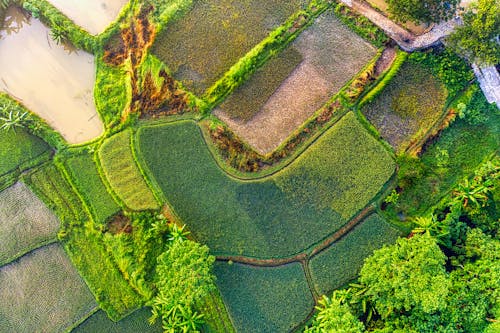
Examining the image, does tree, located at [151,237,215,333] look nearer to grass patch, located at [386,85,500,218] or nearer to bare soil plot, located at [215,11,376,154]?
bare soil plot, located at [215,11,376,154]

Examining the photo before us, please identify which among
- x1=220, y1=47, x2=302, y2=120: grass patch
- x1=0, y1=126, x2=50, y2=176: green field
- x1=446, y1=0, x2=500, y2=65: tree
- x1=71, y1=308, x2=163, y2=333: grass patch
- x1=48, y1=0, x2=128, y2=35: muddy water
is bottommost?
x1=71, y1=308, x2=163, y2=333: grass patch

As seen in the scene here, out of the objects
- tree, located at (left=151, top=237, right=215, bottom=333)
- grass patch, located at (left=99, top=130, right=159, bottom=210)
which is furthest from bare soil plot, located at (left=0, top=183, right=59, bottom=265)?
tree, located at (left=151, top=237, right=215, bottom=333)

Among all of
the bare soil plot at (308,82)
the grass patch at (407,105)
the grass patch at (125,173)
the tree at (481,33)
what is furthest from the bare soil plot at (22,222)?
the tree at (481,33)

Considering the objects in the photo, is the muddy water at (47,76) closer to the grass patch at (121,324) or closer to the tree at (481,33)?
the grass patch at (121,324)

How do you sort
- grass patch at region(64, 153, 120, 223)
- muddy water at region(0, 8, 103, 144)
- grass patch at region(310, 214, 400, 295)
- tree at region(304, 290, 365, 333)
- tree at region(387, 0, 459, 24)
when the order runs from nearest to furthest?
tree at region(304, 290, 365, 333)
tree at region(387, 0, 459, 24)
grass patch at region(310, 214, 400, 295)
grass patch at region(64, 153, 120, 223)
muddy water at region(0, 8, 103, 144)

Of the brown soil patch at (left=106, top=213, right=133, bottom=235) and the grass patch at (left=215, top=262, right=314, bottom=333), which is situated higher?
the brown soil patch at (left=106, top=213, right=133, bottom=235)

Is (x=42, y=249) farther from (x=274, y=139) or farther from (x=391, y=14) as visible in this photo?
(x=391, y=14)

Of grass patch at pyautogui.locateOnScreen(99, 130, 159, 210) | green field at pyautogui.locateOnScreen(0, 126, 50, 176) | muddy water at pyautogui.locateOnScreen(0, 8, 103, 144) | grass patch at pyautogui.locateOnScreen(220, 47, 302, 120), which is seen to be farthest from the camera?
muddy water at pyautogui.locateOnScreen(0, 8, 103, 144)
